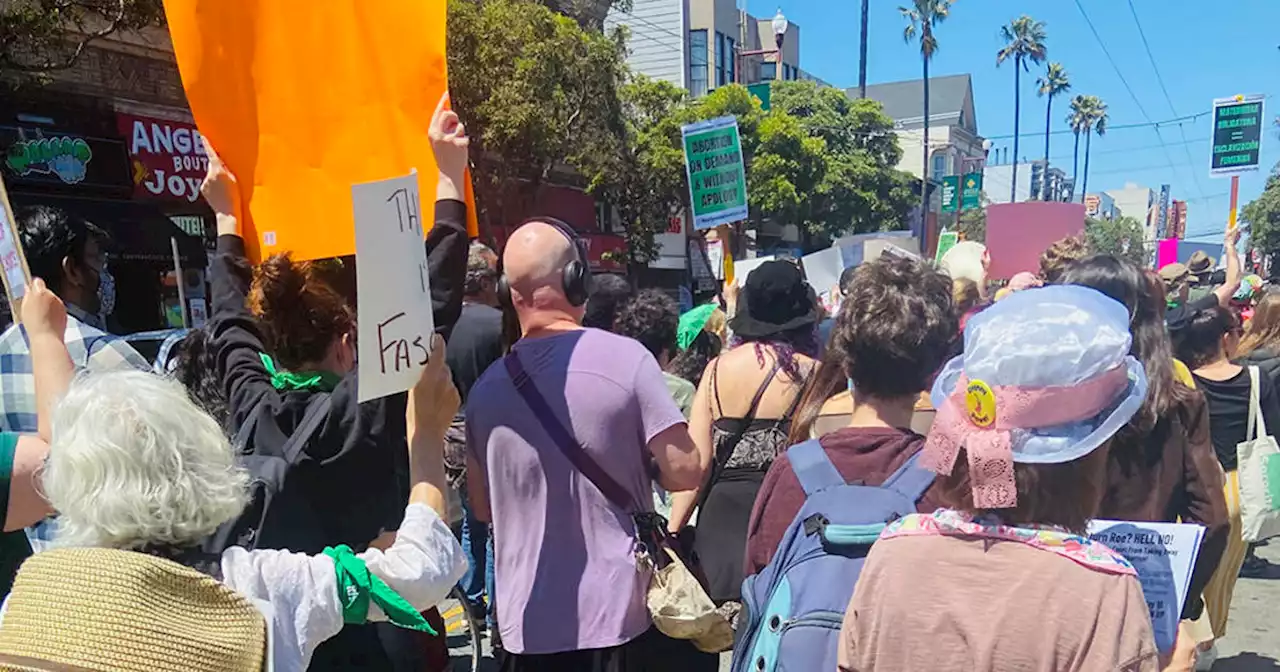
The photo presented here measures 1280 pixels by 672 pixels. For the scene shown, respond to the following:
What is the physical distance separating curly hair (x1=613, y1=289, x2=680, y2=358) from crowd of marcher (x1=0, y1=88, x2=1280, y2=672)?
1173mm

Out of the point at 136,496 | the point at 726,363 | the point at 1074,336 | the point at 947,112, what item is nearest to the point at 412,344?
the point at 136,496

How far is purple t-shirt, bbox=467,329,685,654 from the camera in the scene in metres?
2.47

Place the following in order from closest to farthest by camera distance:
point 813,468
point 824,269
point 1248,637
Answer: point 813,468
point 1248,637
point 824,269

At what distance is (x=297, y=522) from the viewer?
2.22 metres

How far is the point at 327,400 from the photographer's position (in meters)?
2.35

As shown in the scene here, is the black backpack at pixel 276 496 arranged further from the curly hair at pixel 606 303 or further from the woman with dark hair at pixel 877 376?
the curly hair at pixel 606 303

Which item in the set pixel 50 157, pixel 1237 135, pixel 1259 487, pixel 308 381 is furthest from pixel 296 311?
pixel 50 157

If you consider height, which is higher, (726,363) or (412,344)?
(412,344)

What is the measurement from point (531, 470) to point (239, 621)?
3.43ft

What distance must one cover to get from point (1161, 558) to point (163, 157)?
1505 centimetres

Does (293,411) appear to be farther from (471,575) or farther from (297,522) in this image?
(471,575)

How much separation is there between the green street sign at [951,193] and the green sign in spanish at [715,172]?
37399mm

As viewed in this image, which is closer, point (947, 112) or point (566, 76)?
point (566, 76)

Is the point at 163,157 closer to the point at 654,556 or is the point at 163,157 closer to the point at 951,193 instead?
the point at 654,556
